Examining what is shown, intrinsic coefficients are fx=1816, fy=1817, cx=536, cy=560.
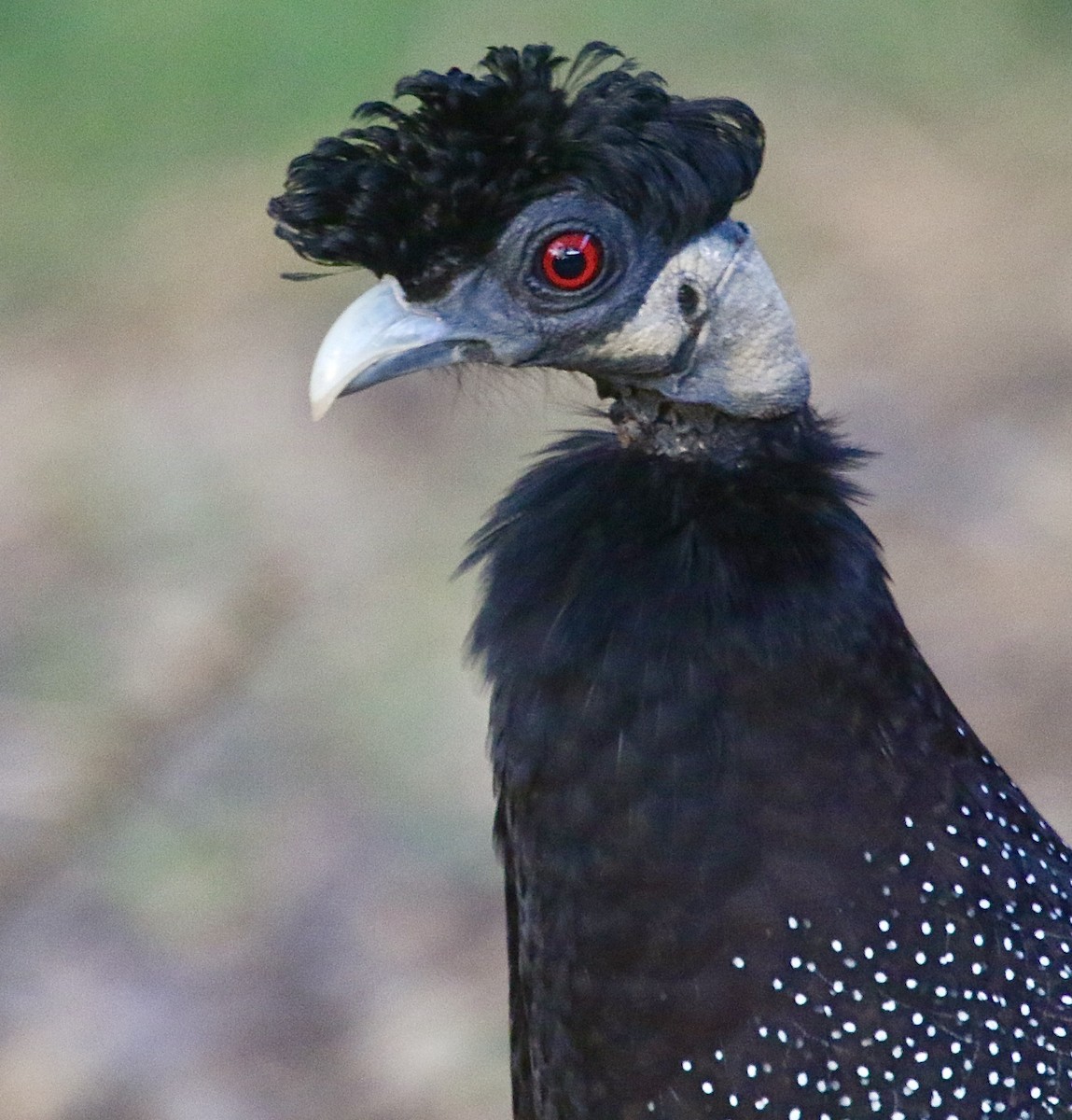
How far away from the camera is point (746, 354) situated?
121 inches

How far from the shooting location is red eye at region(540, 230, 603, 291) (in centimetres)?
297

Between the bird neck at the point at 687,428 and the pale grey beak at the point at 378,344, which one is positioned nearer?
the pale grey beak at the point at 378,344

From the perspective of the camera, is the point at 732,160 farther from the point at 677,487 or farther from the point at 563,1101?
the point at 563,1101

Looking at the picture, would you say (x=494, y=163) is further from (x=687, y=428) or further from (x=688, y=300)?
(x=687, y=428)

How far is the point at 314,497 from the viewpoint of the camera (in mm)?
8117

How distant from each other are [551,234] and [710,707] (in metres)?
0.82

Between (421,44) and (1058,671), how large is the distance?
5147mm

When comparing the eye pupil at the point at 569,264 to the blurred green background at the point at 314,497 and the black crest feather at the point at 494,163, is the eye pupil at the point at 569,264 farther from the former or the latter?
the blurred green background at the point at 314,497

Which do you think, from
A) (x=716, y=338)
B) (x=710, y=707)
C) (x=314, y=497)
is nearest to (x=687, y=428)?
(x=716, y=338)

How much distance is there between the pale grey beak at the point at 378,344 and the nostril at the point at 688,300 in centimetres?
38

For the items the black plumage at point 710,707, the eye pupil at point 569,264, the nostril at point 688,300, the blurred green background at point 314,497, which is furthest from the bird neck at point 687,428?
→ the blurred green background at point 314,497

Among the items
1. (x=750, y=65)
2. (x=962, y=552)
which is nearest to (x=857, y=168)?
(x=750, y=65)

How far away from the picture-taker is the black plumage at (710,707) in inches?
118

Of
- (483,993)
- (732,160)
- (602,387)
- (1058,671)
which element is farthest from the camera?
(1058,671)
